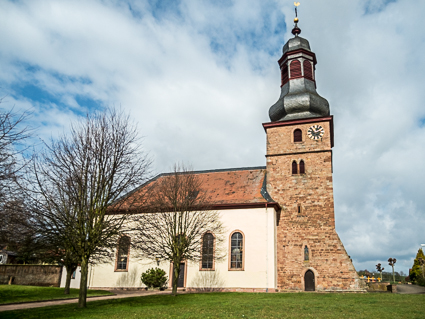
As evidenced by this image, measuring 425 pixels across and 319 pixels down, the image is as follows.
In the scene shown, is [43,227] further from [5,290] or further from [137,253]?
[137,253]

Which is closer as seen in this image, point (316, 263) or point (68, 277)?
point (68, 277)

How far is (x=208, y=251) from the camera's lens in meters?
26.5

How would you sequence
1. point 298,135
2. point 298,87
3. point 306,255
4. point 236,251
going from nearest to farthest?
point 306,255 → point 236,251 → point 298,135 → point 298,87

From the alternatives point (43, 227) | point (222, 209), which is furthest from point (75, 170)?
point (222, 209)

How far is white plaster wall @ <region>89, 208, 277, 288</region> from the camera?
24734mm

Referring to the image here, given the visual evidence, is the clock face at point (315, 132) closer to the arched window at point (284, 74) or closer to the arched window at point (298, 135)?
the arched window at point (298, 135)

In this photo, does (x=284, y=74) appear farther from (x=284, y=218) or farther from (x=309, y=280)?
(x=309, y=280)

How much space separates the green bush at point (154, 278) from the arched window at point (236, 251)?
5.21 meters

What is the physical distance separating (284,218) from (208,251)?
619 centimetres

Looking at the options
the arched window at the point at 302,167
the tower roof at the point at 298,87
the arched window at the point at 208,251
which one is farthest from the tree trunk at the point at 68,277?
the tower roof at the point at 298,87

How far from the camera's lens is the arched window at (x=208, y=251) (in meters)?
26.2

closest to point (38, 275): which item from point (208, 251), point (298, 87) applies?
point (208, 251)

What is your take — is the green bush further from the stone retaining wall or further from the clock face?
the clock face

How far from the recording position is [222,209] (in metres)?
27.1
